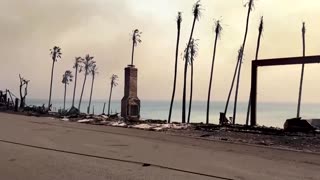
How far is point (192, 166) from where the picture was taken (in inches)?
456

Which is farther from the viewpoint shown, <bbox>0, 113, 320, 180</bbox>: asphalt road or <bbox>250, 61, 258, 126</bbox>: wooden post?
<bbox>250, 61, 258, 126</bbox>: wooden post

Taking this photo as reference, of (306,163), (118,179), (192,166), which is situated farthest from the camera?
(306,163)

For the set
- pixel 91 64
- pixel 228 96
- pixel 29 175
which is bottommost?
pixel 29 175

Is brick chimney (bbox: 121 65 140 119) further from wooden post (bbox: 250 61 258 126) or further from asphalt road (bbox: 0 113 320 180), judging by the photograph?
asphalt road (bbox: 0 113 320 180)

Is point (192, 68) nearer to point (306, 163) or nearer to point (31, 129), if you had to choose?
point (31, 129)

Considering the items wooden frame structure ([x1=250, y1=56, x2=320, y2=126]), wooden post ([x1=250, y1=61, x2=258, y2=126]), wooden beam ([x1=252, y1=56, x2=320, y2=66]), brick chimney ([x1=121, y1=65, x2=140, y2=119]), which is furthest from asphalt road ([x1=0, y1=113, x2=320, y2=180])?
brick chimney ([x1=121, y1=65, x2=140, y2=119])

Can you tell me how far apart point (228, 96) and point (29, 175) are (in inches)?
1938

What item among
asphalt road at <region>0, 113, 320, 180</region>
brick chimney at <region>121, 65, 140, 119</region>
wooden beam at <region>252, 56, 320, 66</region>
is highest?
wooden beam at <region>252, 56, 320, 66</region>

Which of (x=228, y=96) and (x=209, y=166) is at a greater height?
(x=228, y=96)

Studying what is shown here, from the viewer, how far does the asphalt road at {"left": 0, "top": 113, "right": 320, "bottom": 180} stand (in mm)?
10461

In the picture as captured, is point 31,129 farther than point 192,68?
No

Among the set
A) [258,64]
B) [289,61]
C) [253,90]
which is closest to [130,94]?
[253,90]

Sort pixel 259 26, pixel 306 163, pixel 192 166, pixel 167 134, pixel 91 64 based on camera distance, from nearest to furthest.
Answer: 1. pixel 192 166
2. pixel 306 163
3. pixel 167 134
4. pixel 259 26
5. pixel 91 64

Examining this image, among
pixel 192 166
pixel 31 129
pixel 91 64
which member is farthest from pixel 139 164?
pixel 91 64
